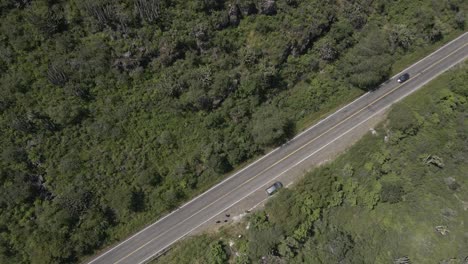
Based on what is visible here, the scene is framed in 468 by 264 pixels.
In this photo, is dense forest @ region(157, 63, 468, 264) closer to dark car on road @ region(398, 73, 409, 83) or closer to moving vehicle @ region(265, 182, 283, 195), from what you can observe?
moving vehicle @ region(265, 182, 283, 195)

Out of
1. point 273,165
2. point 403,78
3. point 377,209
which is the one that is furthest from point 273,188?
point 403,78

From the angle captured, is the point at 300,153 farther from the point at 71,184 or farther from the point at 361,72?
the point at 71,184

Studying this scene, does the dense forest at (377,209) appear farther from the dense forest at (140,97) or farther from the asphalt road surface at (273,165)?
the dense forest at (140,97)

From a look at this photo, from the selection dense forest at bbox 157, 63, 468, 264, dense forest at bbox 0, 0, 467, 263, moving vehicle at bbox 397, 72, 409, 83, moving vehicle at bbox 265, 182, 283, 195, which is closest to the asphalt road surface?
moving vehicle at bbox 397, 72, 409, 83

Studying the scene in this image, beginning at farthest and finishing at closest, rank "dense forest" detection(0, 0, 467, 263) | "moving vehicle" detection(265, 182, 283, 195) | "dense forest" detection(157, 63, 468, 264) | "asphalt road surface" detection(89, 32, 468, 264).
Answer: "moving vehicle" detection(265, 182, 283, 195), "asphalt road surface" detection(89, 32, 468, 264), "dense forest" detection(157, 63, 468, 264), "dense forest" detection(0, 0, 467, 263)

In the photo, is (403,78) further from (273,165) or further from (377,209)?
(273,165)

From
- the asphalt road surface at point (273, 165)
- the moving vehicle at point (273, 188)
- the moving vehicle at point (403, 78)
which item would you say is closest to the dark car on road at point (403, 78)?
the moving vehicle at point (403, 78)

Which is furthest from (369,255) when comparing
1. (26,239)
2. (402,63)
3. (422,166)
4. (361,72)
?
(26,239)
